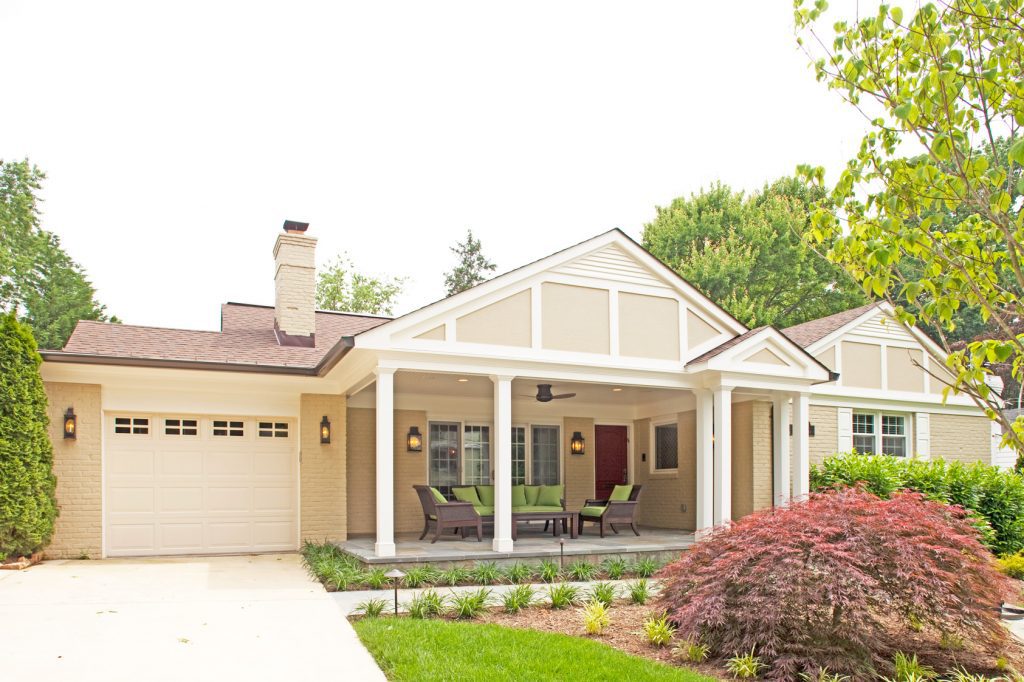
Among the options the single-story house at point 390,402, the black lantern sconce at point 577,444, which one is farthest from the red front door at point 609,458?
the single-story house at point 390,402

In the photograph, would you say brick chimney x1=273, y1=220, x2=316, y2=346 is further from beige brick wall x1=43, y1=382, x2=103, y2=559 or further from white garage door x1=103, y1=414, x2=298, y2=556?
beige brick wall x1=43, y1=382, x2=103, y2=559

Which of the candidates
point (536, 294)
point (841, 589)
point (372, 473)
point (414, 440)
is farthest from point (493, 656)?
point (414, 440)

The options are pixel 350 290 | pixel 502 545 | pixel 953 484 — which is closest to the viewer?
pixel 502 545

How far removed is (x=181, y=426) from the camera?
1215cm

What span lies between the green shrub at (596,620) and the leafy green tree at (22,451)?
759cm

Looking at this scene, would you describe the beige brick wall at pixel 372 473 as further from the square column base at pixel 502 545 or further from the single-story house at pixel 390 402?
the square column base at pixel 502 545

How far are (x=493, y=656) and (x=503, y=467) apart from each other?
5075 mm

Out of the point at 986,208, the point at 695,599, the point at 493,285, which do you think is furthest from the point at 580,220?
the point at 986,208

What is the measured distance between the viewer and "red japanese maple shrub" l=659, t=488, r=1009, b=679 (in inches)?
239

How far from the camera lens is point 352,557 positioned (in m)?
10.6

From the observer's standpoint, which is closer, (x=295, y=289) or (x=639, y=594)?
(x=639, y=594)

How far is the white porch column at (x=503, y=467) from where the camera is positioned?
429 inches

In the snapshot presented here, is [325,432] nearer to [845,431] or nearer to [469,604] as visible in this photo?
[469,604]

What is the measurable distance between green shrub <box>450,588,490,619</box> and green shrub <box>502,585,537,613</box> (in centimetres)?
23
